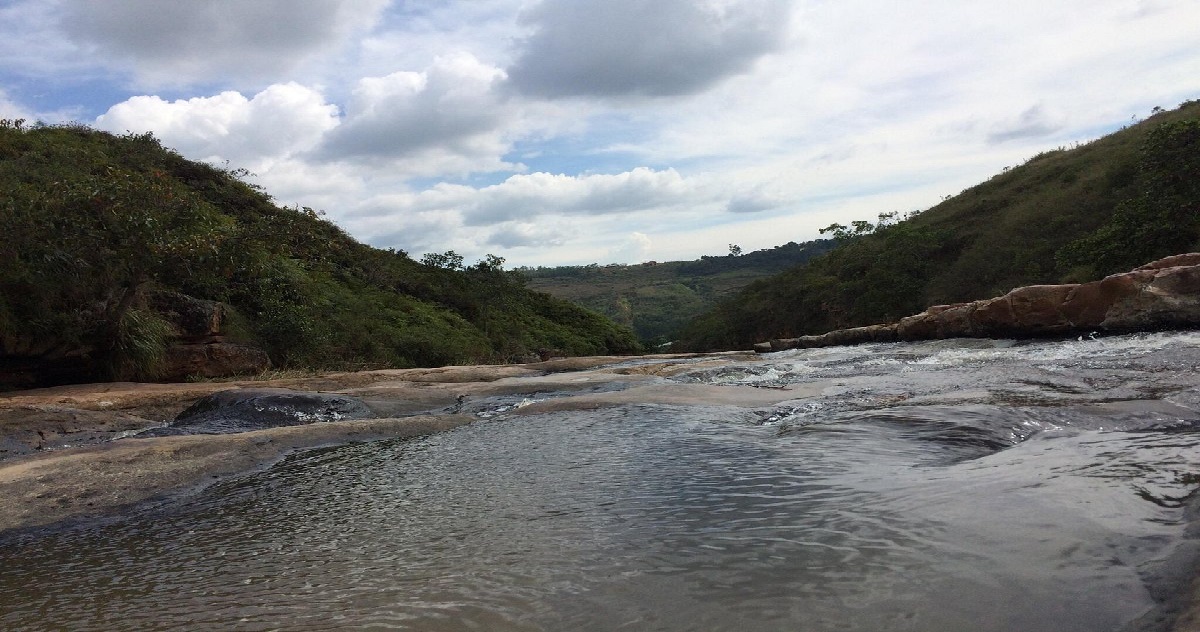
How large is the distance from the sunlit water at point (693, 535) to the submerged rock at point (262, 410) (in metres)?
2.84

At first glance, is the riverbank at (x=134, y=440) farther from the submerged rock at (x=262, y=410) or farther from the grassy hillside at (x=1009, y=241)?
the grassy hillside at (x=1009, y=241)

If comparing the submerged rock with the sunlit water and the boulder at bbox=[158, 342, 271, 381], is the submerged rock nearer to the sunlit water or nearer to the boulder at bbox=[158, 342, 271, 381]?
the sunlit water

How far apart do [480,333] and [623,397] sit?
2292 cm

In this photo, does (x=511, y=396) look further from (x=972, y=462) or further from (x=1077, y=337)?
(x=1077, y=337)

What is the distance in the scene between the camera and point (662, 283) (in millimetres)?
130250

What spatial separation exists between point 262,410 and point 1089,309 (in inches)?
658

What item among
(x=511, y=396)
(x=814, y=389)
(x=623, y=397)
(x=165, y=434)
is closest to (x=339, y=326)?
(x=511, y=396)

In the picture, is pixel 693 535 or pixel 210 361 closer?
pixel 693 535

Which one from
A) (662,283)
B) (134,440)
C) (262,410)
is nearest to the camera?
(134,440)

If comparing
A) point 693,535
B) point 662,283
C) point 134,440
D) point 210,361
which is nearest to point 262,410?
point 134,440

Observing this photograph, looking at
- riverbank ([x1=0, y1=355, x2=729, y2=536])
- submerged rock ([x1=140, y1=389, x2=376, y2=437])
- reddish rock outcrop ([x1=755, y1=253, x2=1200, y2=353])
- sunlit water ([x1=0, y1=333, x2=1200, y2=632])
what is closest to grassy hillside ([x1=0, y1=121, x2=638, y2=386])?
riverbank ([x1=0, y1=355, x2=729, y2=536])

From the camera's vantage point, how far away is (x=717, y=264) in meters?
146

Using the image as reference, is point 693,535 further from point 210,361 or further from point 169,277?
point 169,277

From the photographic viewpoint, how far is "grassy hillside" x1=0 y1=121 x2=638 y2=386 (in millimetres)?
11156
